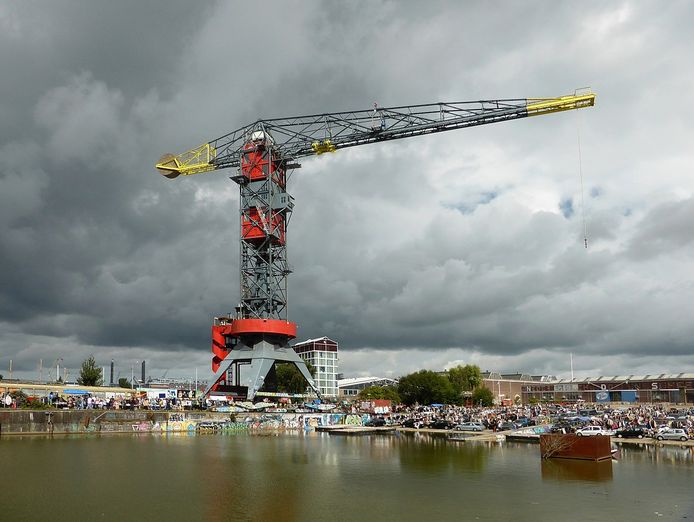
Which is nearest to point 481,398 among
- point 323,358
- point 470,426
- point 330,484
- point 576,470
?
point 323,358

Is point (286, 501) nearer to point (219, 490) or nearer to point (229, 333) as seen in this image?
point (219, 490)

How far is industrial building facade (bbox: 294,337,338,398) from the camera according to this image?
17381 cm

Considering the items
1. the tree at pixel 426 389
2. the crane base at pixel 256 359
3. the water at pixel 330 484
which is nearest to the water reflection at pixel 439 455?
the water at pixel 330 484

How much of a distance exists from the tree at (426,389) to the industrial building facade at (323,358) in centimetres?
4333

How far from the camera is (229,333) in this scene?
89625 mm

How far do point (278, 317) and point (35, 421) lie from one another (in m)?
37.0

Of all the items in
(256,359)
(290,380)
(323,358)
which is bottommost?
(290,380)

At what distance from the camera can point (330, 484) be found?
34938 mm

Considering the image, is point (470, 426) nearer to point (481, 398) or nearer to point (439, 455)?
point (439, 455)

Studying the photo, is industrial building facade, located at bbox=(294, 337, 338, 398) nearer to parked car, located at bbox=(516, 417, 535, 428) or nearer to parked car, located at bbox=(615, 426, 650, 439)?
parked car, located at bbox=(516, 417, 535, 428)

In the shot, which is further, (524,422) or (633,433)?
(524,422)

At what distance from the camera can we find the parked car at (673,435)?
5775cm

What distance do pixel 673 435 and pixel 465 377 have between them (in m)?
96.5

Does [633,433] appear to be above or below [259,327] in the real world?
below
